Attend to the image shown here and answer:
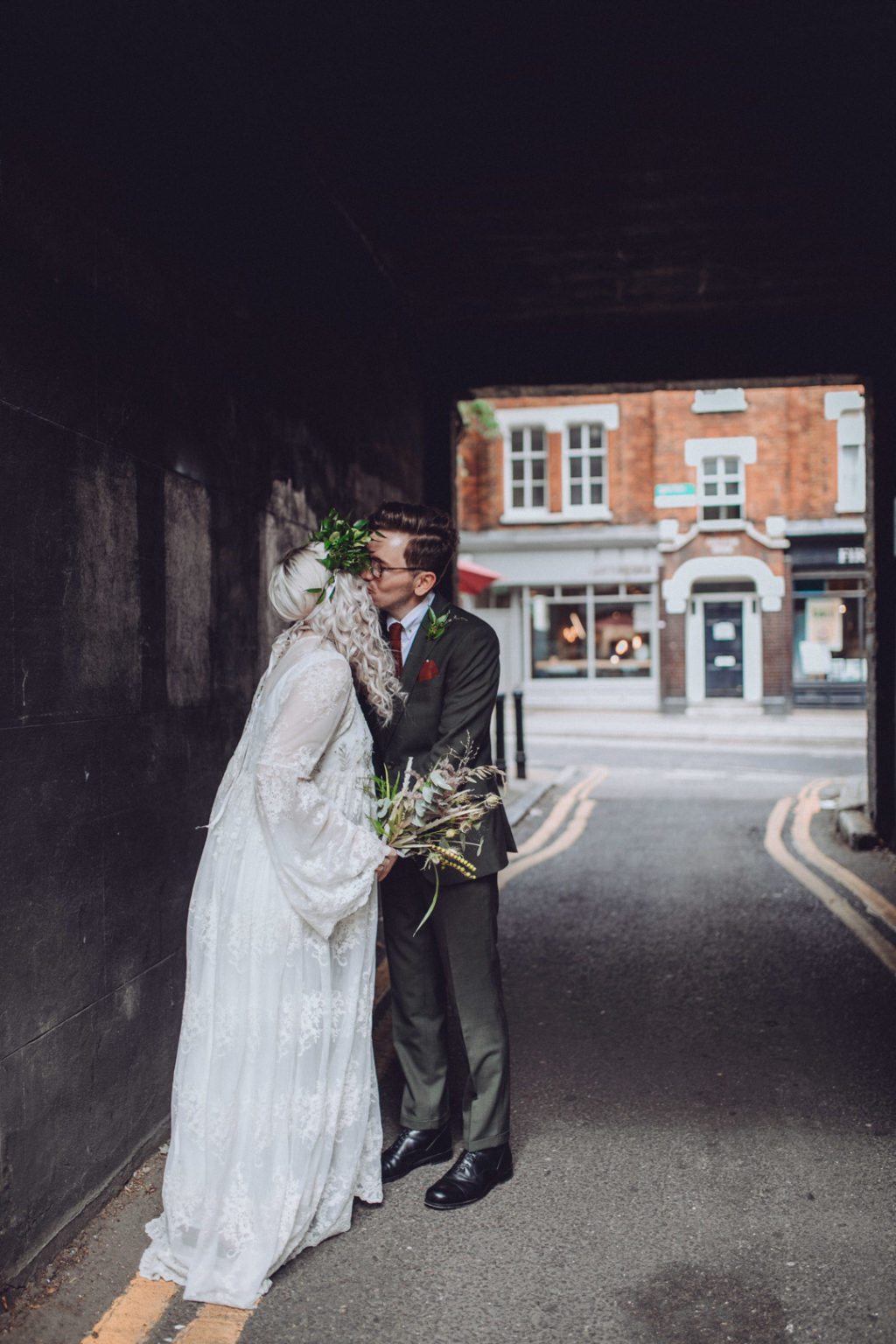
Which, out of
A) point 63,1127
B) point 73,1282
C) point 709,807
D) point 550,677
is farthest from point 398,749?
point 550,677

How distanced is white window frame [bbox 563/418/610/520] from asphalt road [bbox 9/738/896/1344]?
805 inches

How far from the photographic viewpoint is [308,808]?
290 centimetres

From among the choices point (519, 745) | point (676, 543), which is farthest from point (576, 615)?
point (519, 745)

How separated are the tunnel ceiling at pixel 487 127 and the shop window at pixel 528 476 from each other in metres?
20.1

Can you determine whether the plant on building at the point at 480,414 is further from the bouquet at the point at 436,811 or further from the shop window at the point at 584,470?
the bouquet at the point at 436,811

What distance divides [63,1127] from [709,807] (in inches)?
376

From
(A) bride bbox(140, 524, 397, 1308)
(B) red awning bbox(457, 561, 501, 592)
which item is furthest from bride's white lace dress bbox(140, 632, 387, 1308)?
(B) red awning bbox(457, 561, 501, 592)

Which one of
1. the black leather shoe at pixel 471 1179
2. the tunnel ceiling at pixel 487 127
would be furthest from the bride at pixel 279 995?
the tunnel ceiling at pixel 487 127

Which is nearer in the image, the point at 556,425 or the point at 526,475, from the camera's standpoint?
the point at 556,425

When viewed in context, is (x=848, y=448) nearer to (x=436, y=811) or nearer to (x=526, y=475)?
(x=526, y=475)

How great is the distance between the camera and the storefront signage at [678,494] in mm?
25625

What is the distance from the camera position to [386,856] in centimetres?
311

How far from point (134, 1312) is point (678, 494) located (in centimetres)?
2465

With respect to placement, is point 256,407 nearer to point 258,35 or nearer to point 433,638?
point 258,35
